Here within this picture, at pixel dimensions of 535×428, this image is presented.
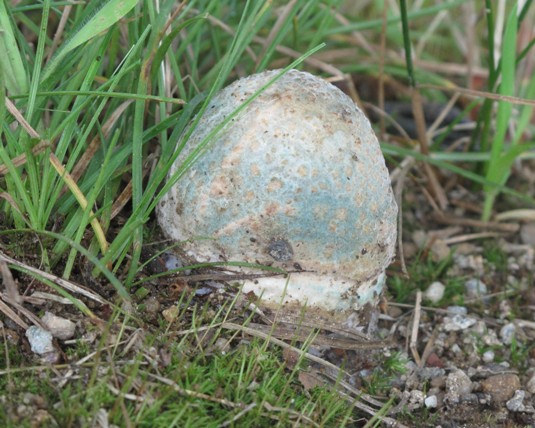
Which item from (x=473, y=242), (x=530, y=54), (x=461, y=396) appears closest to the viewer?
(x=461, y=396)

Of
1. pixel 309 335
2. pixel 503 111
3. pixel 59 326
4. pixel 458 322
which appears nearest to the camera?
pixel 59 326

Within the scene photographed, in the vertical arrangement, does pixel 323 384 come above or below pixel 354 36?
below

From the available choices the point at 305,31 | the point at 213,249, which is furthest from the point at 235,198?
the point at 305,31

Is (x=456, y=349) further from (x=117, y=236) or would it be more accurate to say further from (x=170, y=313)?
(x=117, y=236)

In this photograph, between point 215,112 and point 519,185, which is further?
point 519,185

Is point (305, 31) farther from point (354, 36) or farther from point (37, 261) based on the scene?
point (37, 261)

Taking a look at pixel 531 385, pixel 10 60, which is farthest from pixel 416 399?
pixel 10 60

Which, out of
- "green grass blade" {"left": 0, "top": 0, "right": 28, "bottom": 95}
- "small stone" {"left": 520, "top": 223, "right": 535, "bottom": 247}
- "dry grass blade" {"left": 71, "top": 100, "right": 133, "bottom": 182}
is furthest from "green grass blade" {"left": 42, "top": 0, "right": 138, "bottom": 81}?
"small stone" {"left": 520, "top": 223, "right": 535, "bottom": 247}

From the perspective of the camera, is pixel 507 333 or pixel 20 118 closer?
pixel 20 118

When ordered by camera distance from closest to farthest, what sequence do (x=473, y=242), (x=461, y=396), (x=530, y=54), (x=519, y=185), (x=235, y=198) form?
(x=235, y=198)
(x=461, y=396)
(x=473, y=242)
(x=519, y=185)
(x=530, y=54)
